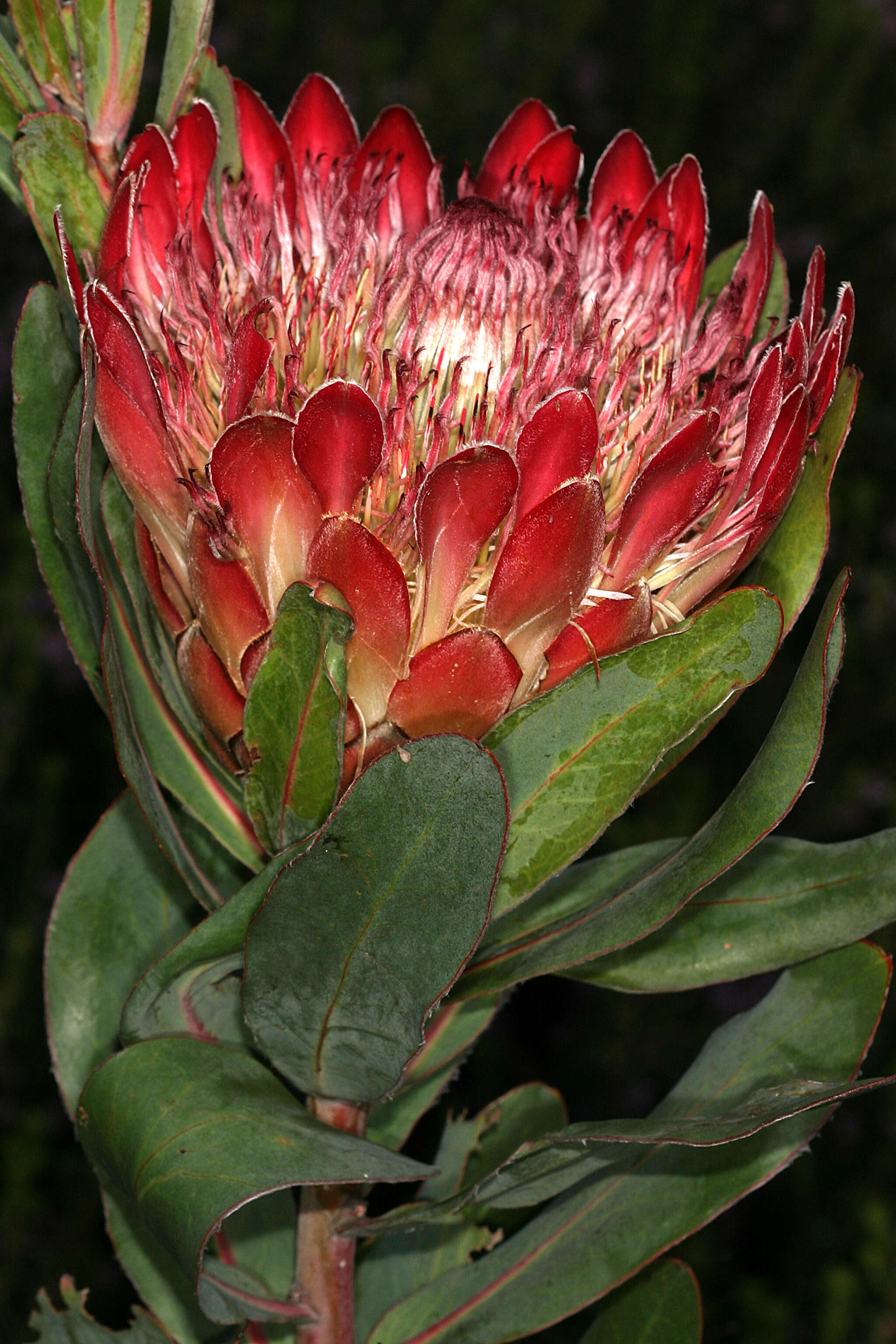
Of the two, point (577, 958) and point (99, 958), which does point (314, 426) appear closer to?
point (577, 958)

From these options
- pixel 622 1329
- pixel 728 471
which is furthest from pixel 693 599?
pixel 622 1329

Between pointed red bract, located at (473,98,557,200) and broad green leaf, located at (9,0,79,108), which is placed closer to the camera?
broad green leaf, located at (9,0,79,108)

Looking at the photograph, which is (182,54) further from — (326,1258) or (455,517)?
(326,1258)

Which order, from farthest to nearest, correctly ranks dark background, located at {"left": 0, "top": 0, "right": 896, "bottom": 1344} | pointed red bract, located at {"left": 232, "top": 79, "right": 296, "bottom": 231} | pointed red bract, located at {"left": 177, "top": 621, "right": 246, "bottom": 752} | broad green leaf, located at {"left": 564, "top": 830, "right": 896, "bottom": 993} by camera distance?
dark background, located at {"left": 0, "top": 0, "right": 896, "bottom": 1344} → pointed red bract, located at {"left": 232, "top": 79, "right": 296, "bottom": 231} → broad green leaf, located at {"left": 564, "top": 830, "right": 896, "bottom": 993} → pointed red bract, located at {"left": 177, "top": 621, "right": 246, "bottom": 752}

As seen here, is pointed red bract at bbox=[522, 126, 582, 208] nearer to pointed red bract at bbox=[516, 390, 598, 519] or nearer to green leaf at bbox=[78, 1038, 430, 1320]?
pointed red bract at bbox=[516, 390, 598, 519]

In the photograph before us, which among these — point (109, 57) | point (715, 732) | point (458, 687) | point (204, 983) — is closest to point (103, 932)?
point (204, 983)

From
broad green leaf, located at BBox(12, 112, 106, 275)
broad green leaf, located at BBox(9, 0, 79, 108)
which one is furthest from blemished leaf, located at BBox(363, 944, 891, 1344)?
broad green leaf, located at BBox(9, 0, 79, 108)

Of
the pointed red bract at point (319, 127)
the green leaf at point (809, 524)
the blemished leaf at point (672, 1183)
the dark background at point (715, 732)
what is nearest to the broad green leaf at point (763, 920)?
the blemished leaf at point (672, 1183)
